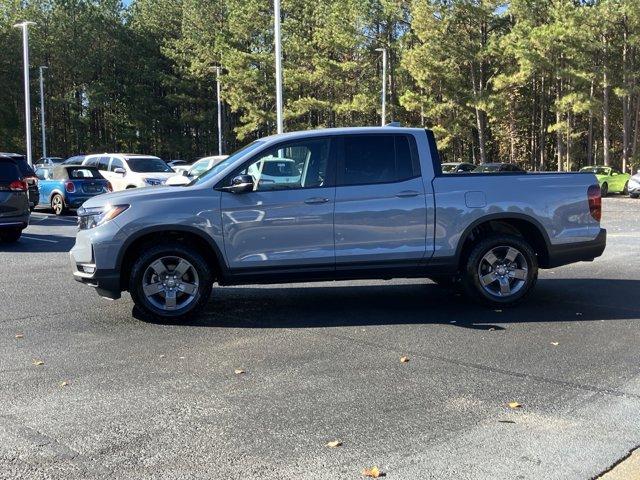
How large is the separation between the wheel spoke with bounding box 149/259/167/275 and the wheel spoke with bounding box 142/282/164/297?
12 cm

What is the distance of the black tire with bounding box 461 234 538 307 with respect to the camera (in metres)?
7.56

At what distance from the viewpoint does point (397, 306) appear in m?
7.89

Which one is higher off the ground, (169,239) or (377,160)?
(377,160)

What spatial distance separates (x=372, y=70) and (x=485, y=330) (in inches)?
1640

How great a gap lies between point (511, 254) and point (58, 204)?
620 inches

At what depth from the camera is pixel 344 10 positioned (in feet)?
146

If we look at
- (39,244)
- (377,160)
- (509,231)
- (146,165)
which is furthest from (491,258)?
(146,165)

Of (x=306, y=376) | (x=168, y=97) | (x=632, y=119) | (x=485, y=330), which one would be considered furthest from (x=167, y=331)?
(x=168, y=97)

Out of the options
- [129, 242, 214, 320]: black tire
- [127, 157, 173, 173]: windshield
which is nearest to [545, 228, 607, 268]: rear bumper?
[129, 242, 214, 320]: black tire

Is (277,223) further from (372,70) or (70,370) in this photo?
(372,70)

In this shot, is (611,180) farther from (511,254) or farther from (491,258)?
(491,258)

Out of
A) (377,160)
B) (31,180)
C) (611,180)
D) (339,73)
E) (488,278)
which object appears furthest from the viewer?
(339,73)

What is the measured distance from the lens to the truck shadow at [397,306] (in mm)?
7164

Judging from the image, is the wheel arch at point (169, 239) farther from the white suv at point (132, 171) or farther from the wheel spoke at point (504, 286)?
the white suv at point (132, 171)
